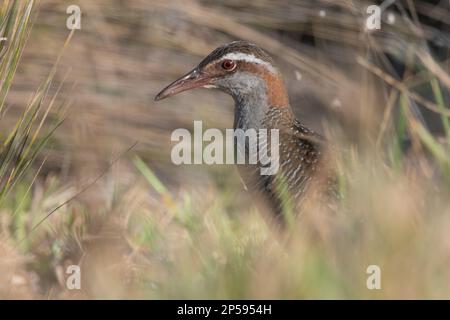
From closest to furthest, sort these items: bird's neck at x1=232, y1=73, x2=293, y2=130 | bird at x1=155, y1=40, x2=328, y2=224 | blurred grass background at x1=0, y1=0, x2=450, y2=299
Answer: blurred grass background at x1=0, y1=0, x2=450, y2=299 → bird at x1=155, y1=40, x2=328, y2=224 → bird's neck at x1=232, y1=73, x2=293, y2=130

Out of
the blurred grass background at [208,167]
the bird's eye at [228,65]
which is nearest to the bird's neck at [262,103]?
the bird's eye at [228,65]

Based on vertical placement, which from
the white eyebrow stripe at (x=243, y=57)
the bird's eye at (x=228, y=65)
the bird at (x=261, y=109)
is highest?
the white eyebrow stripe at (x=243, y=57)

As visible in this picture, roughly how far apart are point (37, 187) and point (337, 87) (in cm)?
194

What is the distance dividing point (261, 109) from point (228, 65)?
260mm

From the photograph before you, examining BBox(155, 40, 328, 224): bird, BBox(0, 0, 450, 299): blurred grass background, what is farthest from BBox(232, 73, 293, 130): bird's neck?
BBox(0, 0, 450, 299): blurred grass background

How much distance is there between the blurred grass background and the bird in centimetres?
16

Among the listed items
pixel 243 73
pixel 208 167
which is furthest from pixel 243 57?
pixel 208 167

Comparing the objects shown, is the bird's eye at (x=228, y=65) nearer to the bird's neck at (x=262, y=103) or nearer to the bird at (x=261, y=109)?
the bird at (x=261, y=109)

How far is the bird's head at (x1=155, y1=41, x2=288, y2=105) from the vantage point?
476 cm

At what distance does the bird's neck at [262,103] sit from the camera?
186 inches

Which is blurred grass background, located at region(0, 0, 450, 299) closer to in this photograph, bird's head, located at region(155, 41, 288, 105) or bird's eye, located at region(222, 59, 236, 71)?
bird's head, located at region(155, 41, 288, 105)

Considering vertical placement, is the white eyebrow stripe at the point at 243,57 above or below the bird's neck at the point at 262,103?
above
